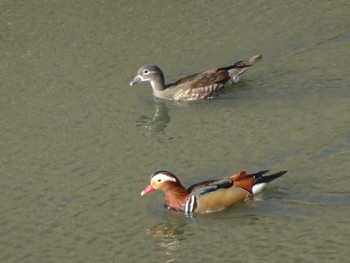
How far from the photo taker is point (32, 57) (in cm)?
1977

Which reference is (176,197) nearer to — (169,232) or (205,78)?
(169,232)

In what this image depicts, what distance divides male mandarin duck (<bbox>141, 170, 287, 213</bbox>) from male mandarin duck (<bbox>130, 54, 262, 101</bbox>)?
4.34 meters

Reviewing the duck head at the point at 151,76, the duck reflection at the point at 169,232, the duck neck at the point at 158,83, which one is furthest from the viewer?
the duck neck at the point at 158,83

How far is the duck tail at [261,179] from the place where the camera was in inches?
551

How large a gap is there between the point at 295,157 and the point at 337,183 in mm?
1050

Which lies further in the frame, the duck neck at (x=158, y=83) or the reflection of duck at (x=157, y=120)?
the duck neck at (x=158, y=83)

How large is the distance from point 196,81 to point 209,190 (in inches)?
180

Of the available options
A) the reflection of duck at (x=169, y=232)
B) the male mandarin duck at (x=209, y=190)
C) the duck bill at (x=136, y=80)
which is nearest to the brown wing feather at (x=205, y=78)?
the duck bill at (x=136, y=80)

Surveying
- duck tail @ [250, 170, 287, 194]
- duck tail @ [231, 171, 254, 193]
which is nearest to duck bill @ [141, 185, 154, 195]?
duck tail @ [231, 171, 254, 193]

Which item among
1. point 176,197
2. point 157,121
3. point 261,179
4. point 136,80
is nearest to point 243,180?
point 261,179

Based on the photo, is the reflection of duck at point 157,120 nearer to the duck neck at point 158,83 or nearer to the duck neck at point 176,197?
the duck neck at point 158,83

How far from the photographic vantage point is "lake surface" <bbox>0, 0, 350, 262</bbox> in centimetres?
1297

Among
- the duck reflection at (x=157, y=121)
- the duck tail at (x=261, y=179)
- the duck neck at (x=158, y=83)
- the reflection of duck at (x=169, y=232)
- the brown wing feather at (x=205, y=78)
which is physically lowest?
the reflection of duck at (x=169, y=232)

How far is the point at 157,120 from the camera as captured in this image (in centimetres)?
1744
